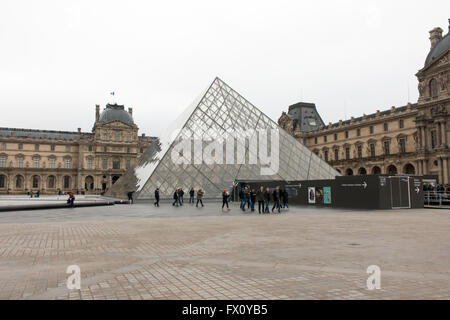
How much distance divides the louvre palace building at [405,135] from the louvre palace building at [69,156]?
36193 mm

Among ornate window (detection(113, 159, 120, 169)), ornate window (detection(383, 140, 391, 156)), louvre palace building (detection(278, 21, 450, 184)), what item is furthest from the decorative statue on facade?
ornate window (detection(113, 159, 120, 169))

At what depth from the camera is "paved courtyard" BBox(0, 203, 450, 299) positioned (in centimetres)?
387

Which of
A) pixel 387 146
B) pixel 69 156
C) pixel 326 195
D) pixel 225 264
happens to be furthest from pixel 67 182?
pixel 225 264

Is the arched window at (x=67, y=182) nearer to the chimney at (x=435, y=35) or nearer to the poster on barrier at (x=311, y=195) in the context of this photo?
the poster on barrier at (x=311, y=195)

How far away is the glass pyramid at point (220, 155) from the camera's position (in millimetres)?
23800

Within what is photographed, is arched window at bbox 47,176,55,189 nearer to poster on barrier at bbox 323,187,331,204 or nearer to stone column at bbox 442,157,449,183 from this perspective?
poster on barrier at bbox 323,187,331,204

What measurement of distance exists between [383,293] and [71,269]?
3.96 metres

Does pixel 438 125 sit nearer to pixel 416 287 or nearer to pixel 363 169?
pixel 363 169

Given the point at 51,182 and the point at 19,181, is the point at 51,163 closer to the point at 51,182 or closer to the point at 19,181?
the point at 51,182

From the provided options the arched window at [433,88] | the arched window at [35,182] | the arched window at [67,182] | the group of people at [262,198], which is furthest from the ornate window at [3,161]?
the arched window at [433,88]

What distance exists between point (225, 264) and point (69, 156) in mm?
77430

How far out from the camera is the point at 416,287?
3971 millimetres

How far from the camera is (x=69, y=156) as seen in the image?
75438 mm

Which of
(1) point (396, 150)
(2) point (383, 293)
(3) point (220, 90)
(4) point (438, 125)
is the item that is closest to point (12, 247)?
(2) point (383, 293)
